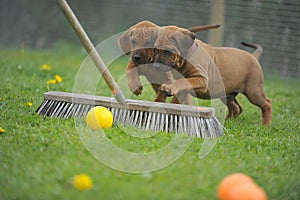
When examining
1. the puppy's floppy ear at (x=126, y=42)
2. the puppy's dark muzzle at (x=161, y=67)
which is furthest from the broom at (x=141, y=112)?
the puppy's floppy ear at (x=126, y=42)

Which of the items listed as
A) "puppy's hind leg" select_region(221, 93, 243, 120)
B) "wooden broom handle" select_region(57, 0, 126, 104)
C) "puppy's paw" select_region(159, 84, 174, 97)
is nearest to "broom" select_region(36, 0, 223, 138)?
"wooden broom handle" select_region(57, 0, 126, 104)

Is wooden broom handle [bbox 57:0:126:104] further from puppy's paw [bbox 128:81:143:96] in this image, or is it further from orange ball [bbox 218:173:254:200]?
orange ball [bbox 218:173:254:200]

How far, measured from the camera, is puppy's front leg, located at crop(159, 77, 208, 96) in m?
3.64

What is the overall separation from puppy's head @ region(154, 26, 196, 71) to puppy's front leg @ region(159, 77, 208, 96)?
5.9 inches

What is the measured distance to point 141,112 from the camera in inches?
140

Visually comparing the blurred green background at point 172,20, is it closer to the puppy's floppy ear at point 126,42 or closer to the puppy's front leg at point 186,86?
the puppy's floppy ear at point 126,42

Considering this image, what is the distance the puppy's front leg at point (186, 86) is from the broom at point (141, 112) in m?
0.15

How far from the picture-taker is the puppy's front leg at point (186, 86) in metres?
3.64

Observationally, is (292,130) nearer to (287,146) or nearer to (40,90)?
(287,146)

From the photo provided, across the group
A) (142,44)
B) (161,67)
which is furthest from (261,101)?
(142,44)

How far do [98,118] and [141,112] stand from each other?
1.16ft

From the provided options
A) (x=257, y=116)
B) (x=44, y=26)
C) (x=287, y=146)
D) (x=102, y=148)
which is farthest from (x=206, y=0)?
(x=102, y=148)

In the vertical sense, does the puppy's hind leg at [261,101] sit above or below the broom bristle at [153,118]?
below

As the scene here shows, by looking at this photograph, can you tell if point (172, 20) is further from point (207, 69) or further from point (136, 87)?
point (136, 87)
